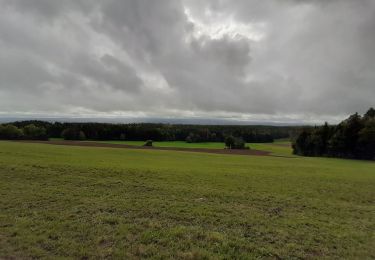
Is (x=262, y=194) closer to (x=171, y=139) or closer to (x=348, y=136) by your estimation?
(x=348, y=136)

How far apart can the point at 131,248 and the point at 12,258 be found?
101 inches

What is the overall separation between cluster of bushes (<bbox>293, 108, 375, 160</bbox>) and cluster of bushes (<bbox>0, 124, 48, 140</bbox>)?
8425 cm

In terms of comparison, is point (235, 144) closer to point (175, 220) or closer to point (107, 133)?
point (107, 133)

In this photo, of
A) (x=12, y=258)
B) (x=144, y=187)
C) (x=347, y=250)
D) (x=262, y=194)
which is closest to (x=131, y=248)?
(x=12, y=258)

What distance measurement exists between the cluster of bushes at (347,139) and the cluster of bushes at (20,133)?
276ft

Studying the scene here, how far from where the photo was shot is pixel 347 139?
172 feet

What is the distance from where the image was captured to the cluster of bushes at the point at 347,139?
50031 mm

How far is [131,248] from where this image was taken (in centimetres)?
553

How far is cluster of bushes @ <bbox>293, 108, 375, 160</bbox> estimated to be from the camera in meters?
50.0

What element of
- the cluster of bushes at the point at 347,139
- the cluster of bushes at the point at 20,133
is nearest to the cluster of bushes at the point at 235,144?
the cluster of bushes at the point at 347,139

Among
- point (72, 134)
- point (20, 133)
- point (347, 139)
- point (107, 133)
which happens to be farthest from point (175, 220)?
point (107, 133)

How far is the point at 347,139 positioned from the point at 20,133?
93159mm

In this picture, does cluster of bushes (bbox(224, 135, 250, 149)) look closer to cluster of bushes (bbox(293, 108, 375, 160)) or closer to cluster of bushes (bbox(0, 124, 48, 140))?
cluster of bushes (bbox(293, 108, 375, 160))

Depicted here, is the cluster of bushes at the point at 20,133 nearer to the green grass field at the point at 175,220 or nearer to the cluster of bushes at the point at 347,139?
the green grass field at the point at 175,220
